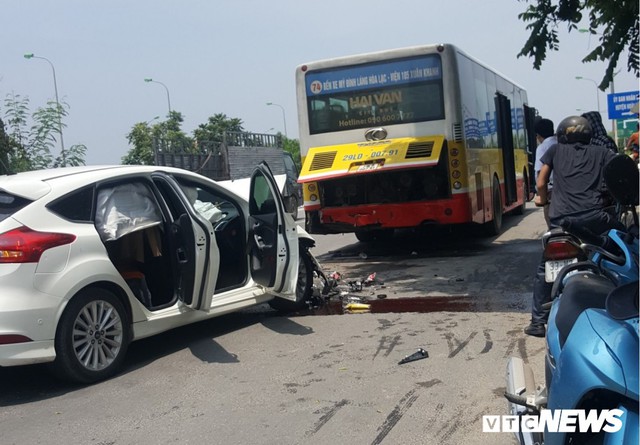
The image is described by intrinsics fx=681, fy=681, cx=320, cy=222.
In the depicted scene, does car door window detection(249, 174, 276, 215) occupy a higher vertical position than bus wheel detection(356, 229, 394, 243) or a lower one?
higher

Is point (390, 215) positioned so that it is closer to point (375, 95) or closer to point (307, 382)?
point (375, 95)

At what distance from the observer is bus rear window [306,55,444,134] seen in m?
11.1

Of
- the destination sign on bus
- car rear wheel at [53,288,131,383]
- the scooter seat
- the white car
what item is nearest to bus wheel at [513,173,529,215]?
the destination sign on bus

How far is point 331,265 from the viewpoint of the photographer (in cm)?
1117

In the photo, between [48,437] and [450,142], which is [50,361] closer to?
[48,437]

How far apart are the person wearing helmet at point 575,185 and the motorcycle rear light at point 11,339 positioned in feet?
12.9

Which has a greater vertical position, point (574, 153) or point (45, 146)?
point (45, 146)

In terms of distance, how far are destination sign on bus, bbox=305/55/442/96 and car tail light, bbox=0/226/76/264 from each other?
24.0ft

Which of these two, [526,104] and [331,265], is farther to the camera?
[526,104]

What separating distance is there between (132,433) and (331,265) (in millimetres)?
6934

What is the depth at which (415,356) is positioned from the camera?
5609 mm

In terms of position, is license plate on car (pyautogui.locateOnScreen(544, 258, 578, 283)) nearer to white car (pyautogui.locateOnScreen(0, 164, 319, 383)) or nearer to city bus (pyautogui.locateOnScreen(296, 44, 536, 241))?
white car (pyautogui.locateOnScreen(0, 164, 319, 383))

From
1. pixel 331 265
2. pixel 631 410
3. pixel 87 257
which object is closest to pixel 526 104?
pixel 331 265

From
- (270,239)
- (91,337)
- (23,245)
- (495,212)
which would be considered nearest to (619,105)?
(495,212)
